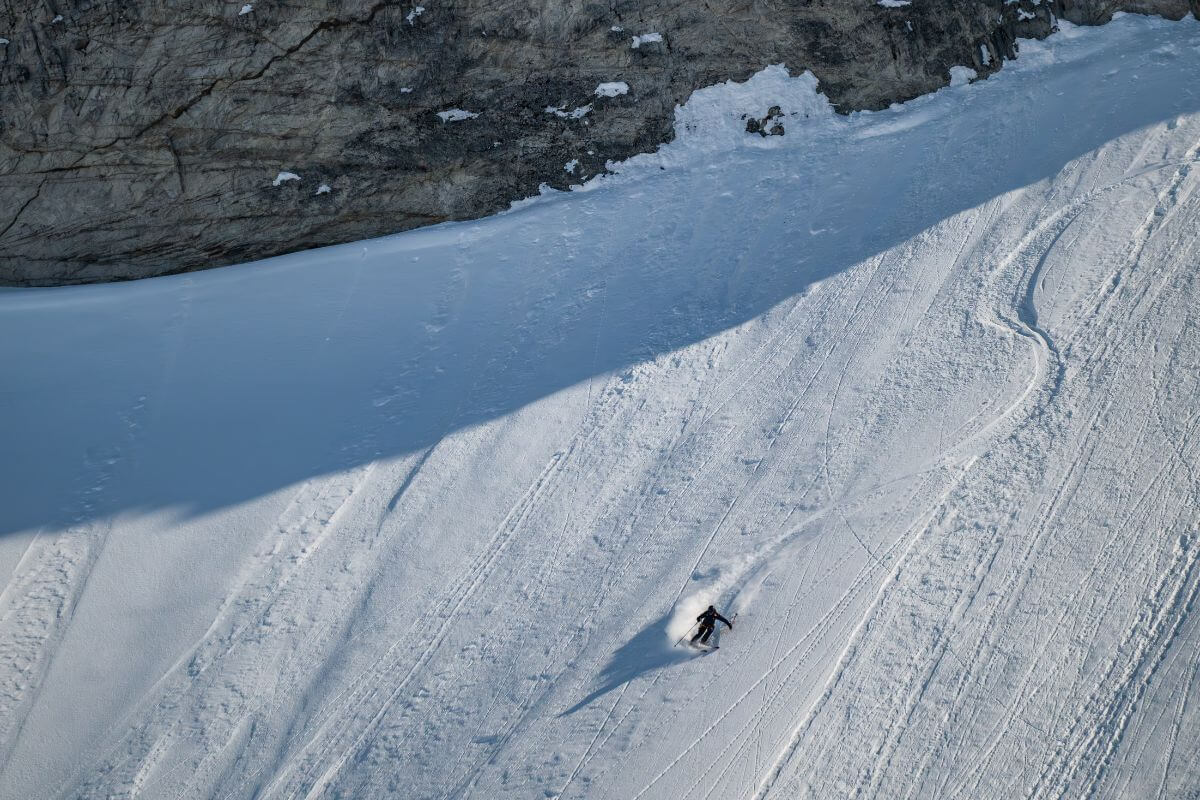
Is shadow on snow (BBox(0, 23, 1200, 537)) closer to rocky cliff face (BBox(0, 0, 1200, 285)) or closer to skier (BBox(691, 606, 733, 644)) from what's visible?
rocky cliff face (BBox(0, 0, 1200, 285))

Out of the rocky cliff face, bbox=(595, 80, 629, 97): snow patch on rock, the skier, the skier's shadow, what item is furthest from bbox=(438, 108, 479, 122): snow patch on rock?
the skier

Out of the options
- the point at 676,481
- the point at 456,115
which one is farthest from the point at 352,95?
the point at 676,481

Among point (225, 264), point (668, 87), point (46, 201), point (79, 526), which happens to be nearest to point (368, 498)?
point (79, 526)

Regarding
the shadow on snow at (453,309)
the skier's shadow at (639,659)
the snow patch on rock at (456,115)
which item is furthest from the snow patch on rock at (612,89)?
the skier's shadow at (639,659)

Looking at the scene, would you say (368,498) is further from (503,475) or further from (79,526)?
(79,526)

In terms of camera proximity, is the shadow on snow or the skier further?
the shadow on snow
